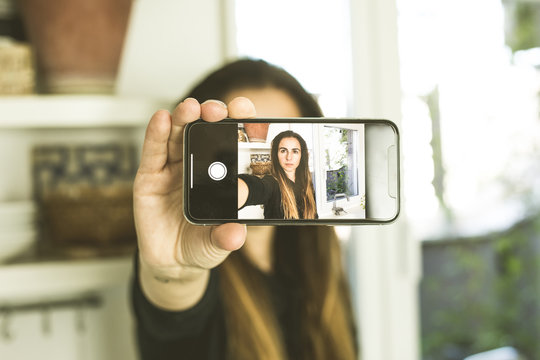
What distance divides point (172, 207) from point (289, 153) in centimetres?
12

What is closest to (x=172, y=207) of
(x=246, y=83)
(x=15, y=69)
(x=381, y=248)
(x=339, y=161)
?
(x=339, y=161)

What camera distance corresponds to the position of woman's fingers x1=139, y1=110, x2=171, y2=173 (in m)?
0.36

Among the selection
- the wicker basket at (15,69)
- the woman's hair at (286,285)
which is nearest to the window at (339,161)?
the woman's hair at (286,285)

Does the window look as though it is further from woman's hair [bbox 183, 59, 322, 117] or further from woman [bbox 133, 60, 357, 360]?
woman's hair [bbox 183, 59, 322, 117]

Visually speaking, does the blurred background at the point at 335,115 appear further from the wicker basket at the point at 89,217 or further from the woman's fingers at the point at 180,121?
the woman's fingers at the point at 180,121

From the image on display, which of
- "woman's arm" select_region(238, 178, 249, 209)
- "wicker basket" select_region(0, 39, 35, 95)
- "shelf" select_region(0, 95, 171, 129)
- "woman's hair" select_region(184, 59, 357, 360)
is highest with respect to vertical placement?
"wicker basket" select_region(0, 39, 35, 95)

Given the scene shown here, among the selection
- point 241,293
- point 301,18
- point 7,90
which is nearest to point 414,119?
point 301,18

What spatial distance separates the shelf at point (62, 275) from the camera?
67 centimetres

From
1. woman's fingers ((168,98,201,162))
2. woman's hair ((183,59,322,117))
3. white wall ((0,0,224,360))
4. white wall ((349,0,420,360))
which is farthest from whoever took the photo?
white wall ((349,0,420,360))

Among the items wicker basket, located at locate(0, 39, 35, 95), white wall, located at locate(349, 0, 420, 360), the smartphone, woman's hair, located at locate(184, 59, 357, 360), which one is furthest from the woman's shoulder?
white wall, located at locate(349, 0, 420, 360)

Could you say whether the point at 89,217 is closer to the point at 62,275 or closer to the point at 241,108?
the point at 62,275

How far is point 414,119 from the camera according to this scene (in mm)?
1115

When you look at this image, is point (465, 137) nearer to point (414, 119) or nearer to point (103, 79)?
point (414, 119)

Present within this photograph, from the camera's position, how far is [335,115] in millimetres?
967
